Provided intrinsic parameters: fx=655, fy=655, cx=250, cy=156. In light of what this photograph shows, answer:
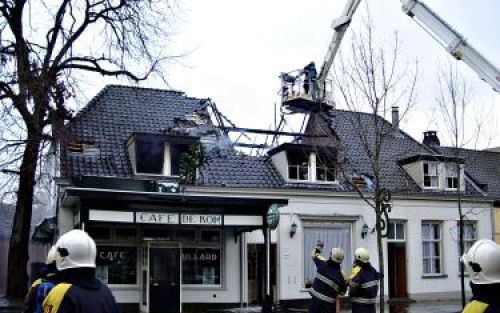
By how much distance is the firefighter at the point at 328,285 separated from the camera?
920 centimetres

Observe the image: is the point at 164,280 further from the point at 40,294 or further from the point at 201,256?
the point at 40,294

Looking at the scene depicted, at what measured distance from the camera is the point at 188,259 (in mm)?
21250

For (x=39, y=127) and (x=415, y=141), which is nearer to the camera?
(x=39, y=127)

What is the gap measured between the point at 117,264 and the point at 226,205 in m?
3.99

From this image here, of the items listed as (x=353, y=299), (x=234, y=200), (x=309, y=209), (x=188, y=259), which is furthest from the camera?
(x=309, y=209)

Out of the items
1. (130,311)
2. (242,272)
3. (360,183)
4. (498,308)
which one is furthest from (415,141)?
(498,308)

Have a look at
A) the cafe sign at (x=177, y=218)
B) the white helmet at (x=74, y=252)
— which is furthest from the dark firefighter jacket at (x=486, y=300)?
the cafe sign at (x=177, y=218)

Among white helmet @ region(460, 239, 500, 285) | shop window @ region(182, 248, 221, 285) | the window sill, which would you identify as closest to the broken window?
shop window @ region(182, 248, 221, 285)

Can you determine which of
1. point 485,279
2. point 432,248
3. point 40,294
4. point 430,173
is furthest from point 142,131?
point 485,279

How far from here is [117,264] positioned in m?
20.2

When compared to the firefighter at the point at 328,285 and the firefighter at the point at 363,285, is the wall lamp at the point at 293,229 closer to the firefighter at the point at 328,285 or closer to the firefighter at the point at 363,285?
the firefighter at the point at 328,285

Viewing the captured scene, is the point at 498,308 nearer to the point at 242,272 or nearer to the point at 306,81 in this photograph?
the point at 242,272

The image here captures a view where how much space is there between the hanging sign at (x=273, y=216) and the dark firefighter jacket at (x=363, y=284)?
9582 millimetres

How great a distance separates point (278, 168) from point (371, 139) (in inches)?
193
